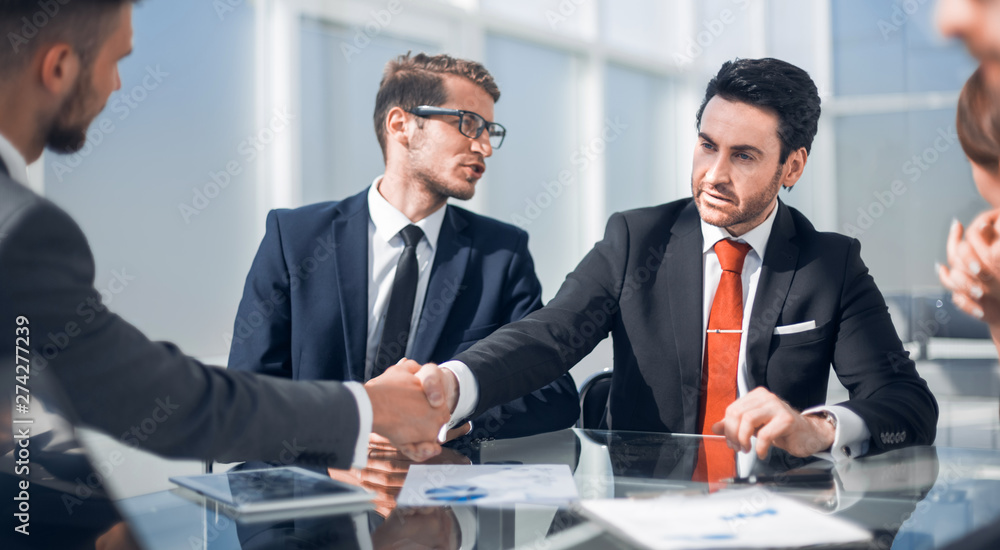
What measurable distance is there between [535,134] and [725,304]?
12.6 ft

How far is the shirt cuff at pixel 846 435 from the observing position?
1610 millimetres

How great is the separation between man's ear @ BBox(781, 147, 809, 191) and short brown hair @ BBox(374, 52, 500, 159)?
106 centimetres

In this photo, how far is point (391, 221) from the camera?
8.04ft

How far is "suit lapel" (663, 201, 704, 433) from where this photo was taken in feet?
6.87

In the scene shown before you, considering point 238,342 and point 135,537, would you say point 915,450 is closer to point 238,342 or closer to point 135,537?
point 135,537

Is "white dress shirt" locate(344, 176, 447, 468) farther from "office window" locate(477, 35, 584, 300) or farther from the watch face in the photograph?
"office window" locate(477, 35, 584, 300)

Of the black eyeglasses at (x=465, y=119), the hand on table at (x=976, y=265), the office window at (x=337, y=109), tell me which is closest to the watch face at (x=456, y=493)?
the hand on table at (x=976, y=265)

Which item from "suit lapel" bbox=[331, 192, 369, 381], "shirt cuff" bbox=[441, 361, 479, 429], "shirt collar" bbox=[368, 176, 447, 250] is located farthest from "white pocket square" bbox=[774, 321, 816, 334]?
"suit lapel" bbox=[331, 192, 369, 381]

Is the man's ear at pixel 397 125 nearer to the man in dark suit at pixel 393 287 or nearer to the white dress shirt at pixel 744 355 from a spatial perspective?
the man in dark suit at pixel 393 287

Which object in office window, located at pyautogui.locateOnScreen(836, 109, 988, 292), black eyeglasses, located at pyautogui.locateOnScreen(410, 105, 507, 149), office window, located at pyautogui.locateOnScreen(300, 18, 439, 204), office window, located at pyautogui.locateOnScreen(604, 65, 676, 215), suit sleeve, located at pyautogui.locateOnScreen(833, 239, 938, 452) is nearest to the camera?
suit sleeve, located at pyautogui.locateOnScreen(833, 239, 938, 452)

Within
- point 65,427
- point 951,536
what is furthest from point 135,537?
point 951,536

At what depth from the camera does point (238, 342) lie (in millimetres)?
2266

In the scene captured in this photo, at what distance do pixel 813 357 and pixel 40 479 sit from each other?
1.77 metres

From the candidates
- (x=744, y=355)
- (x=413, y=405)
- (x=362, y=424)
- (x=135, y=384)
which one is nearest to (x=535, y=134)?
(x=744, y=355)
